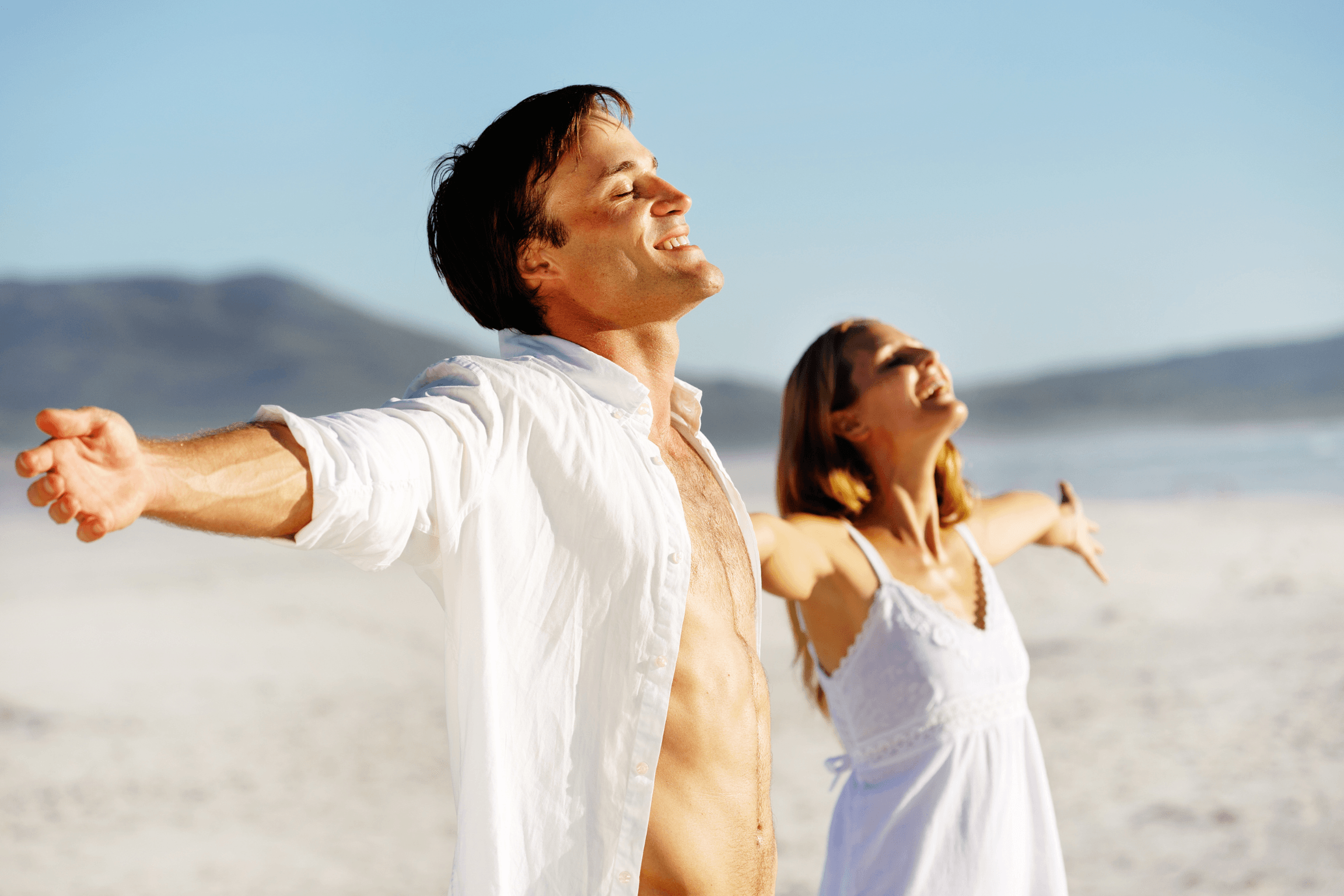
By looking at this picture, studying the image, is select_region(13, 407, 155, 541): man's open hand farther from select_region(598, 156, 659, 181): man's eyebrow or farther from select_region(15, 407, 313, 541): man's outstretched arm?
select_region(598, 156, 659, 181): man's eyebrow

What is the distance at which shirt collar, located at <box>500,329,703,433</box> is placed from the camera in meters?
1.89

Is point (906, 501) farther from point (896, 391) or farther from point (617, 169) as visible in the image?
point (617, 169)

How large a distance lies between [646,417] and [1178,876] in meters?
6.76

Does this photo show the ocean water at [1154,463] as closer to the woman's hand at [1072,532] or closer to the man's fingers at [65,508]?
the woman's hand at [1072,532]

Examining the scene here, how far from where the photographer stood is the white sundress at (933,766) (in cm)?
262

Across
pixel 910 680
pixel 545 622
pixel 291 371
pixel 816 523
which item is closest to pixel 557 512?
pixel 545 622

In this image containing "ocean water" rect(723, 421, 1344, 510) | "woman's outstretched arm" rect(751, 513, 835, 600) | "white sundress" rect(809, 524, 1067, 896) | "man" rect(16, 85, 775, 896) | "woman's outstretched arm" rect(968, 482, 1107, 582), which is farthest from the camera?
"ocean water" rect(723, 421, 1344, 510)

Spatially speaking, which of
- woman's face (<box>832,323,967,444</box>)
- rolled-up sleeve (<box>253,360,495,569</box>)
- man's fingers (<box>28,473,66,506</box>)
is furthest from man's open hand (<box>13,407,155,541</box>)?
woman's face (<box>832,323,967,444</box>)

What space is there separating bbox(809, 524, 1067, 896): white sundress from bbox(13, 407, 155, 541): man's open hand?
2024mm

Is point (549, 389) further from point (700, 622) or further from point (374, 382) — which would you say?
point (374, 382)

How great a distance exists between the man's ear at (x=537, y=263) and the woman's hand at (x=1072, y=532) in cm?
214

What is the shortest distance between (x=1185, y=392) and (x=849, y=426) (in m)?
39.4

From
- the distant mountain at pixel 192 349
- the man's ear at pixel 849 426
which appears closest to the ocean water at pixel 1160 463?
the man's ear at pixel 849 426

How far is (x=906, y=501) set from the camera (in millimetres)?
3037
